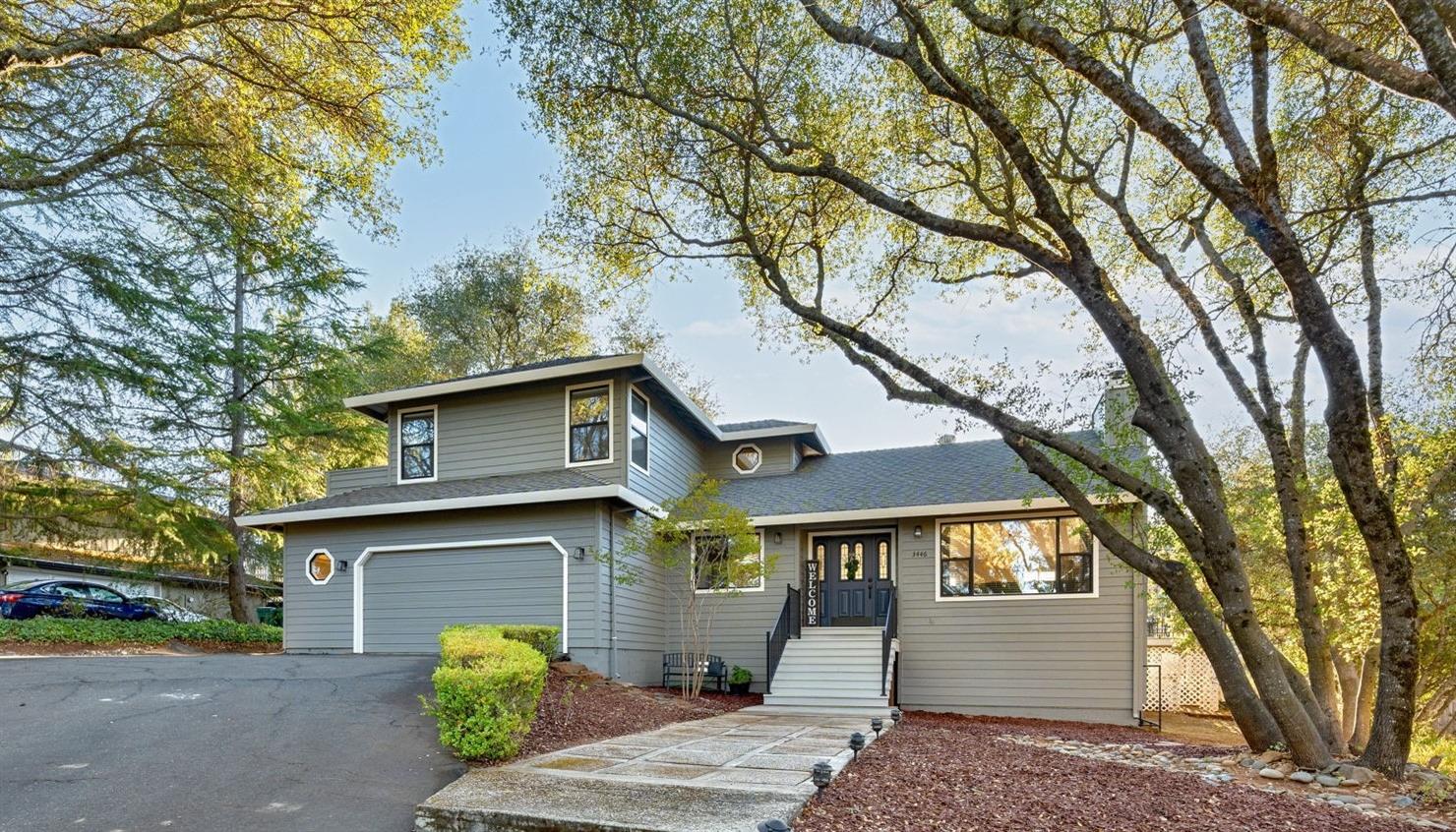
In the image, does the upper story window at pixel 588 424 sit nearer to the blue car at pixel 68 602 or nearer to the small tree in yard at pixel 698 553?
the small tree in yard at pixel 698 553

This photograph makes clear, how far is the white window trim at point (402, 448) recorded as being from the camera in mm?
13234

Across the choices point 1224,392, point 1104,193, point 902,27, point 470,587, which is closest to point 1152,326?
point 1224,392

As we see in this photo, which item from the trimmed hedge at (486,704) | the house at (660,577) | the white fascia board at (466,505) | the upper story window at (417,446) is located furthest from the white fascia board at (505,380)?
the trimmed hedge at (486,704)

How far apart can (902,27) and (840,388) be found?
8937 mm

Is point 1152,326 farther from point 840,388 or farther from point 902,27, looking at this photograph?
point 840,388

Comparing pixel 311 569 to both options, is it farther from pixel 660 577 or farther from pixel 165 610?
pixel 165 610

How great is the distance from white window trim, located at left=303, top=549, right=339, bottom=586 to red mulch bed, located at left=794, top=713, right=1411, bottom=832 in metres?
9.53

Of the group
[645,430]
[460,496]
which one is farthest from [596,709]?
[645,430]

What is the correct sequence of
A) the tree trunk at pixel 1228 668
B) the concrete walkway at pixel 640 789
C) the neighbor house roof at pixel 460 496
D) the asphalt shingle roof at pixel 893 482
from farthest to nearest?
the asphalt shingle roof at pixel 893 482 → the neighbor house roof at pixel 460 496 → the tree trunk at pixel 1228 668 → the concrete walkway at pixel 640 789

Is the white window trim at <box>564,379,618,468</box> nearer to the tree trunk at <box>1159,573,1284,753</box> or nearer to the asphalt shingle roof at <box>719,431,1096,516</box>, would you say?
the asphalt shingle roof at <box>719,431,1096,516</box>

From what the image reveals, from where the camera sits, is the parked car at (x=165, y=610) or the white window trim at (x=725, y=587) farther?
the parked car at (x=165, y=610)

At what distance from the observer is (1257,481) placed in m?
12.8

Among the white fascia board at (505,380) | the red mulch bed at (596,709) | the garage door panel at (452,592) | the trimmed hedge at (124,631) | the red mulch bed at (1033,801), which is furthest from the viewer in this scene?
the trimmed hedge at (124,631)

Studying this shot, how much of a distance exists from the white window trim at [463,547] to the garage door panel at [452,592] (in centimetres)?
7
